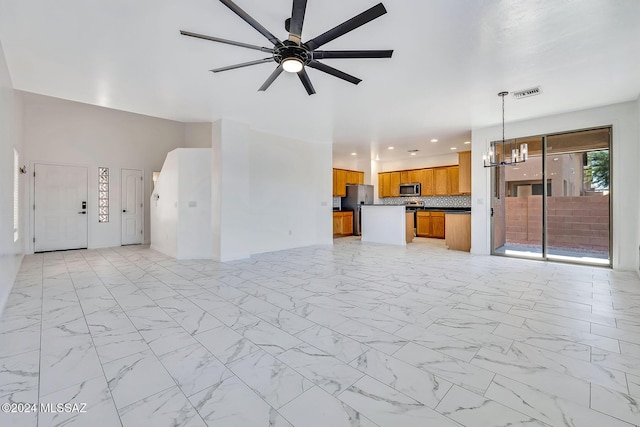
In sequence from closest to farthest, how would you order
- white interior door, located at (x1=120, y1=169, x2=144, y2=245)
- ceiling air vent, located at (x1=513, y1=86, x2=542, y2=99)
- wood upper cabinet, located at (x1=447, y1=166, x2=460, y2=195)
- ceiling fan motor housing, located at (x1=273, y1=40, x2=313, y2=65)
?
ceiling fan motor housing, located at (x1=273, y1=40, x2=313, y2=65) → ceiling air vent, located at (x1=513, y1=86, x2=542, y2=99) → white interior door, located at (x1=120, y1=169, x2=144, y2=245) → wood upper cabinet, located at (x1=447, y1=166, x2=460, y2=195)

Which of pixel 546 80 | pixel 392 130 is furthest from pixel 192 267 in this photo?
pixel 546 80

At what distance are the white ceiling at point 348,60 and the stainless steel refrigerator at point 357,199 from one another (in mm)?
4508

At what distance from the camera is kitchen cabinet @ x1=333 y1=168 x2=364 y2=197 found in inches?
370

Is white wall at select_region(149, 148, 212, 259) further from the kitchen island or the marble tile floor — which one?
the kitchen island

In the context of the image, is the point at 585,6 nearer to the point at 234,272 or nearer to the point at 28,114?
the point at 234,272

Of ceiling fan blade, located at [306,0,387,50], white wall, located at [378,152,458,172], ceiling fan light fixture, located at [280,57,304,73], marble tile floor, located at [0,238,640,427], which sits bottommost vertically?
marble tile floor, located at [0,238,640,427]

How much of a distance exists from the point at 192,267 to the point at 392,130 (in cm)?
484

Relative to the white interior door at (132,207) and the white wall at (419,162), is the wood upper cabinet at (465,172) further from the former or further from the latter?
the white interior door at (132,207)

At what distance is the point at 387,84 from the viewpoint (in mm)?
3771

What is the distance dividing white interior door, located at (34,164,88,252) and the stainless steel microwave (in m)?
9.02

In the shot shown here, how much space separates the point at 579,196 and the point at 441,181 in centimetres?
361

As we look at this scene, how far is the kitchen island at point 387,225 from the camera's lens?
750 cm

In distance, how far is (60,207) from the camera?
653 cm

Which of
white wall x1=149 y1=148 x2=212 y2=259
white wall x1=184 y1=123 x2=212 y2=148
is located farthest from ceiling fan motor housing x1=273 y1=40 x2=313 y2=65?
white wall x1=184 y1=123 x2=212 y2=148
